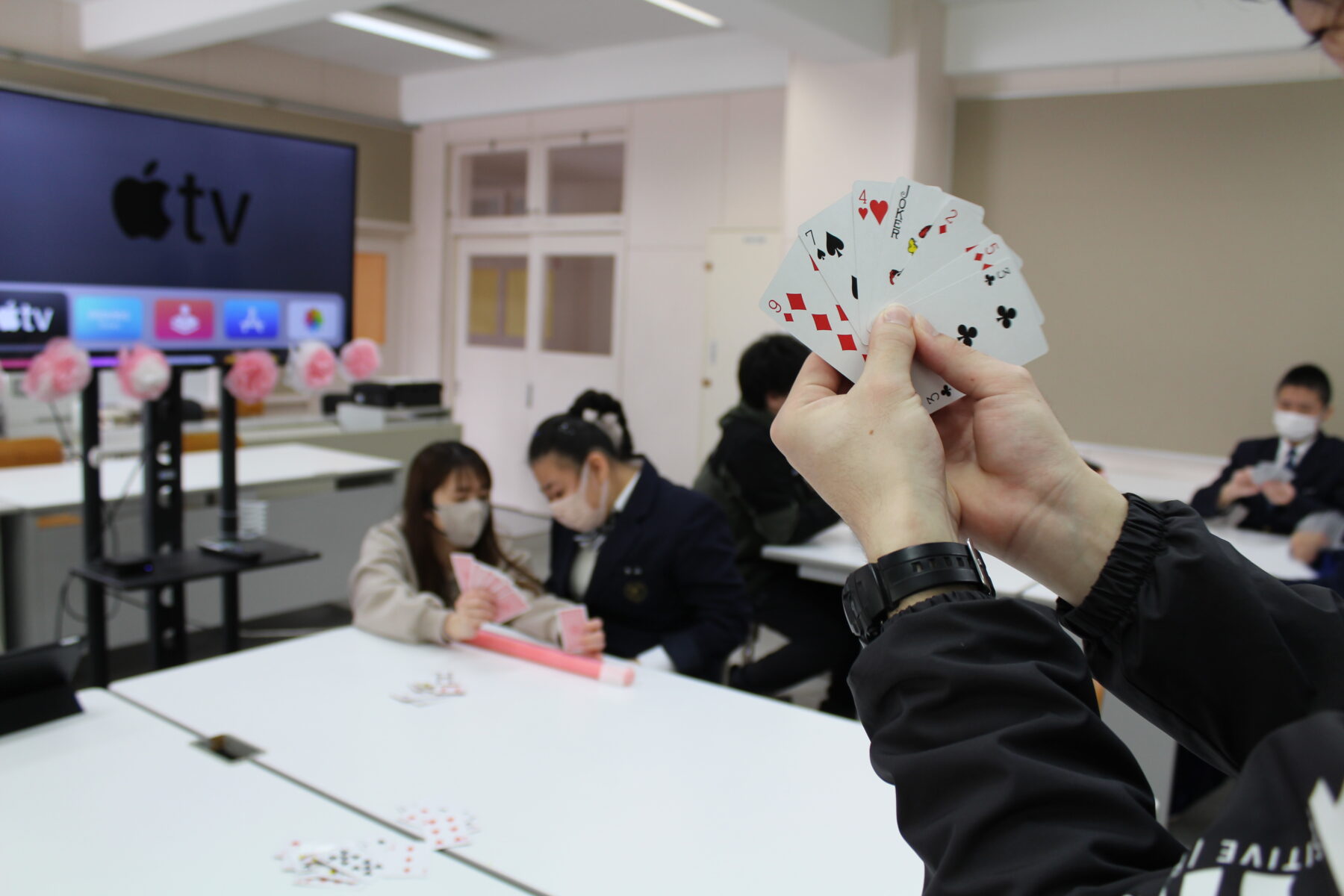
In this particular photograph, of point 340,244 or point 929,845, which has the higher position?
point 340,244

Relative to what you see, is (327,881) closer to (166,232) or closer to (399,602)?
(399,602)

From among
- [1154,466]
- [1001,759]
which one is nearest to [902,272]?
[1001,759]

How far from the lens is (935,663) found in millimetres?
587

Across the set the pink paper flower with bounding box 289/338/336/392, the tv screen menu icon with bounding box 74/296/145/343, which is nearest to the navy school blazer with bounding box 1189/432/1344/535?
the pink paper flower with bounding box 289/338/336/392

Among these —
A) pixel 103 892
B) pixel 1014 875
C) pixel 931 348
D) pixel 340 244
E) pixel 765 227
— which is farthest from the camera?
pixel 765 227

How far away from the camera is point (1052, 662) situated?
0.63m

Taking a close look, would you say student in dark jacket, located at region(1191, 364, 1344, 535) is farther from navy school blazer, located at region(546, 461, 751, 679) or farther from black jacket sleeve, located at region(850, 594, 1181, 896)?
black jacket sleeve, located at region(850, 594, 1181, 896)

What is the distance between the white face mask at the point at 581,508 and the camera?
2654 millimetres

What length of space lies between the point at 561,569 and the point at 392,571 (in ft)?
1.75

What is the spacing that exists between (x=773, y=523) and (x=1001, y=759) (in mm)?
2783

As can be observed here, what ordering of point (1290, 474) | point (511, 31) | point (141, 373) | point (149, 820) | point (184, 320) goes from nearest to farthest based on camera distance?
point (149, 820) → point (141, 373) → point (184, 320) → point (1290, 474) → point (511, 31)

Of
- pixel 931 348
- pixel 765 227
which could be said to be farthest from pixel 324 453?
pixel 931 348

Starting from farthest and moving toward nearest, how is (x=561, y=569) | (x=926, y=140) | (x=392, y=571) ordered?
(x=926, y=140) → (x=561, y=569) → (x=392, y=571)

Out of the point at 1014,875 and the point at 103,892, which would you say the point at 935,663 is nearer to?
the point at 1014,875
